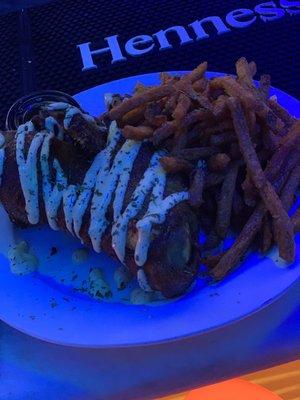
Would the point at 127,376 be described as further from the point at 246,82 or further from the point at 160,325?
the point at 246,82

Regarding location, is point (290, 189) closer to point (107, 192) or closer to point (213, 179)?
point (213, 179)

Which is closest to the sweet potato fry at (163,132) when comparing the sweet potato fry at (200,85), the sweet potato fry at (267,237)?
the sweet potato fry at (200,85)

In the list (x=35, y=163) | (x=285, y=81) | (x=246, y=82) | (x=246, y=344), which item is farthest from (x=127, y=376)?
(x=285, y=81)

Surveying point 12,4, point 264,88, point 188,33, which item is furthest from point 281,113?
point 12,4

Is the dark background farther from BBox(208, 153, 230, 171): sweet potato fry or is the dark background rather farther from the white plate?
the white plate

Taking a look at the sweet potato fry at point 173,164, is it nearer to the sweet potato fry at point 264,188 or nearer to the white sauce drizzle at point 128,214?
the white sauce drizzle at point 128,214
